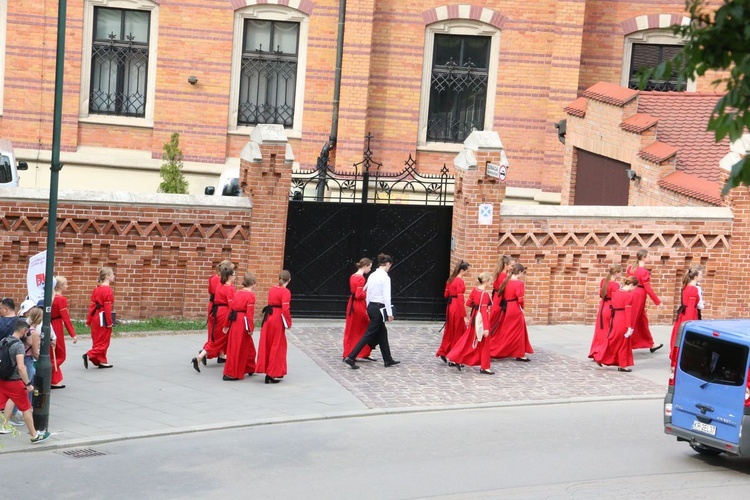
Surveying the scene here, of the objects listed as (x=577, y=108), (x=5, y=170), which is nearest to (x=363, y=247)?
(x=5, y=170)

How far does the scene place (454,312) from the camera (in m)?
18.9

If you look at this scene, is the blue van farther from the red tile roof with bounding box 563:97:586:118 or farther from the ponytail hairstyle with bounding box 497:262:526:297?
the red tile roof with bounding box 563:97:586:118

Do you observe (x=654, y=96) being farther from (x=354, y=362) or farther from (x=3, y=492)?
(x=3, y=492)

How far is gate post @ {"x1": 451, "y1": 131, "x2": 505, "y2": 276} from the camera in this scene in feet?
69.8

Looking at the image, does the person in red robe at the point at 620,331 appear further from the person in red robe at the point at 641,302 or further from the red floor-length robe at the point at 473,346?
the red floor-length robe at the point at 473,346

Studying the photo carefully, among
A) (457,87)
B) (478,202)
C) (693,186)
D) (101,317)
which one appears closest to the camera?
(101,317)

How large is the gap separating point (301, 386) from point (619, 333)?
4.70m

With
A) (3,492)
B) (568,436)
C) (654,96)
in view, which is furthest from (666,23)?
(3,492)

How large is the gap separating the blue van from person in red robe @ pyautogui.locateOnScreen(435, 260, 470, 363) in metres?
4.91

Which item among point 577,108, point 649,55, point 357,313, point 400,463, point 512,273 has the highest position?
point 649,55

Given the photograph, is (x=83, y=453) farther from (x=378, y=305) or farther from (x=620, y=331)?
(x=620, y=331)

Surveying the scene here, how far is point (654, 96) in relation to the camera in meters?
25.5

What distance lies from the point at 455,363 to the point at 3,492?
7879 mm

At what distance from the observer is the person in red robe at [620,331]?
18.6m
